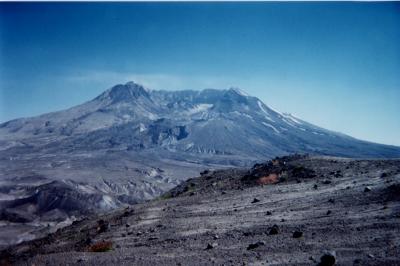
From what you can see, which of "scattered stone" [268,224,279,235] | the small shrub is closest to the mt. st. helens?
the small shrub

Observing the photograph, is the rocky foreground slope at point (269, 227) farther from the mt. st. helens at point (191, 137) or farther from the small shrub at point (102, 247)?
the mt. st. helens at point (191, 137)

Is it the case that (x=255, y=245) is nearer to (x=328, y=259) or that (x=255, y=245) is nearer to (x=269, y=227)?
(x=269, y=227)

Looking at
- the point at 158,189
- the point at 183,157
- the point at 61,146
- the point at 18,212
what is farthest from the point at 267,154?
the point at 18,212

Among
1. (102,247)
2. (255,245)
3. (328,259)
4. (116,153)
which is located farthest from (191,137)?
(328,259)

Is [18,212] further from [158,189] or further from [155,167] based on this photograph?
[155,167]

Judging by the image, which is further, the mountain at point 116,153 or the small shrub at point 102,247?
the mountain at point 116,153

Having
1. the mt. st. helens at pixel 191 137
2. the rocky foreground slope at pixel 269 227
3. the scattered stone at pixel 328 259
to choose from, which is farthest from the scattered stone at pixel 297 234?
the mt. st. helens at pixel 191 137
